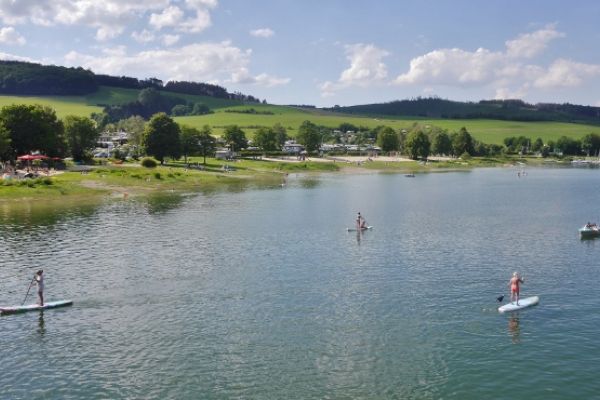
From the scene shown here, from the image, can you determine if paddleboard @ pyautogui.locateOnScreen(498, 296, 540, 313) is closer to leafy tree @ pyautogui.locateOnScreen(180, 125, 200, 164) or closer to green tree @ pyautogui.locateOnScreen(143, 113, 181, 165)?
green tree @ pyautogui.locateOnScreen(143, 113, 181, 165)

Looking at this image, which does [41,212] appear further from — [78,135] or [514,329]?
[514,329]

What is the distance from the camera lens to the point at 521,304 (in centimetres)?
4444

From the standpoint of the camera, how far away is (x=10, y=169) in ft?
436

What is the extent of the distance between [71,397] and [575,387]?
28.4 meters

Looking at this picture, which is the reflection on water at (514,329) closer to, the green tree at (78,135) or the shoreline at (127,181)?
the shoreline at (127,181)

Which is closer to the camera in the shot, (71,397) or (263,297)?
(71,397)

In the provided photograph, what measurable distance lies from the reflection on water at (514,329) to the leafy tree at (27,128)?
13369 cm

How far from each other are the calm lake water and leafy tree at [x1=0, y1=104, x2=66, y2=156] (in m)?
60.0

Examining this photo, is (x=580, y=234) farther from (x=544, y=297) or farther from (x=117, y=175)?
(x=117, y=175)

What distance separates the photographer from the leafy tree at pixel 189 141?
18688cm

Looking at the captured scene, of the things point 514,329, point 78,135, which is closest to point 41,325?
point 514,329

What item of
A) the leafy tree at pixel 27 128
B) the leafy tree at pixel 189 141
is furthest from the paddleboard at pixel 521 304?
the leafy tree at pixel 189 141

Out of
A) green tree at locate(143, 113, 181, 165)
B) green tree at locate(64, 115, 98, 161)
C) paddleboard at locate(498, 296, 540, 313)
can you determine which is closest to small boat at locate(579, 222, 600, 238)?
paddleboard at locate(498, 296, 540, 313)

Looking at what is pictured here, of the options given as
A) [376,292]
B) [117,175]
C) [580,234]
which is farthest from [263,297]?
[117,175]
